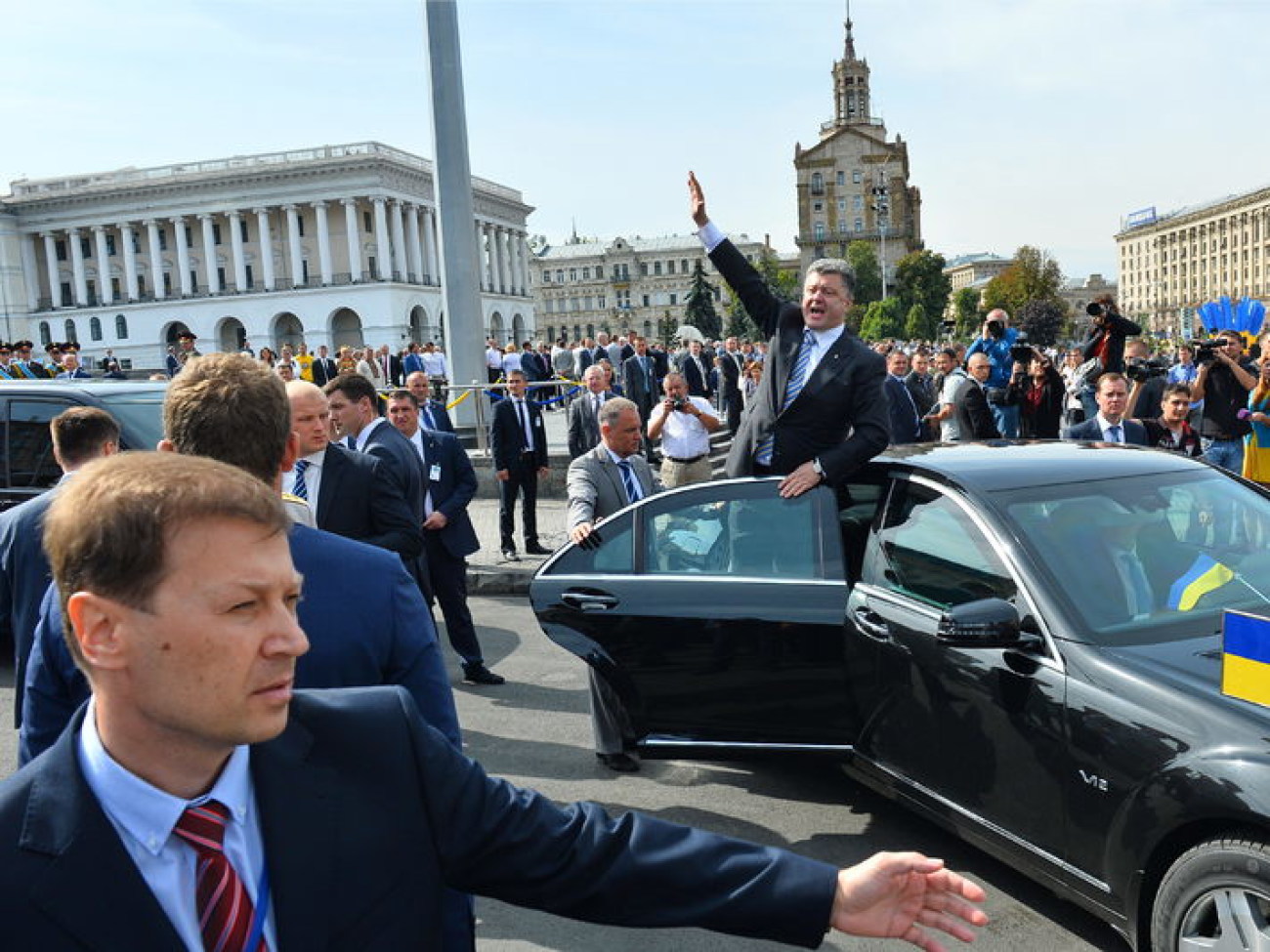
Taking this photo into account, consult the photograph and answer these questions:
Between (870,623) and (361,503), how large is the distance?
2130 mm

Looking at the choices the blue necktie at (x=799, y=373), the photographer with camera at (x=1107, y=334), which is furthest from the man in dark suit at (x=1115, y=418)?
the blue necktie at (x=799, y=373)

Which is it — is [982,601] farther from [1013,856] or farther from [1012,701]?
[1013,856]

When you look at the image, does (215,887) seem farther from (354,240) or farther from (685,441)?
(354,240)

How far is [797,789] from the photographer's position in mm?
5312

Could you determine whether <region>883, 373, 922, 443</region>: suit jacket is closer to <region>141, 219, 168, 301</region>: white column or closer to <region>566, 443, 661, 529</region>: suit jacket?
<region>566, 443, 661, 529</region>: suit jacket

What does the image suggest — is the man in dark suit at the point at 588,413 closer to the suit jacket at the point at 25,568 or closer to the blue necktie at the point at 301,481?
the blue necktie at the point at 301,481

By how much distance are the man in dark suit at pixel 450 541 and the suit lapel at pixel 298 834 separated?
5644mm

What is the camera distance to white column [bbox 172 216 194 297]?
96250 mm

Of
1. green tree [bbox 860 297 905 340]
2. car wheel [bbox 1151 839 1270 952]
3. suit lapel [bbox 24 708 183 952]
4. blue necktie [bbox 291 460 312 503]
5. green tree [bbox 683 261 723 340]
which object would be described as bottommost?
car wheel [bbox 1151 839 1270 952]

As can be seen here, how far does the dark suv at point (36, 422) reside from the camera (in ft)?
29.1

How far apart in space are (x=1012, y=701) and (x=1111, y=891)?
2.13 ft

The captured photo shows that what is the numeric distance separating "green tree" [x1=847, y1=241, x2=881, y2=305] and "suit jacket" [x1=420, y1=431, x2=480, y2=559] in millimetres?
100339

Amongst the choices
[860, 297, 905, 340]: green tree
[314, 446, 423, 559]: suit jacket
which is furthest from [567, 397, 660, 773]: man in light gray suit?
[860, 297, 905, 340]: green tree

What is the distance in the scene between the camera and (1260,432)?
9.48 meters
